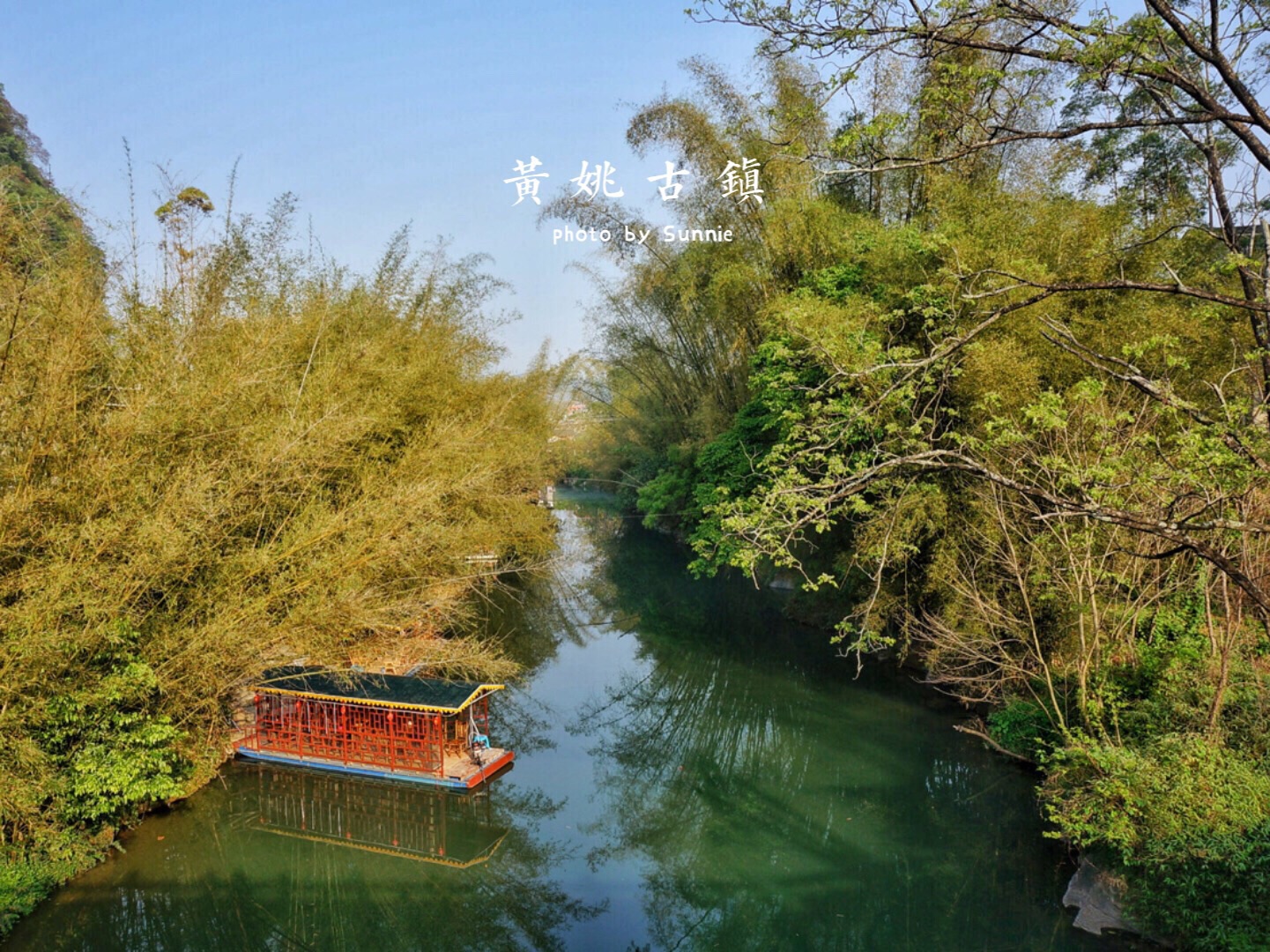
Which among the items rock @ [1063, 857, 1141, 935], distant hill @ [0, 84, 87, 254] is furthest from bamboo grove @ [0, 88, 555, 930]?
rock @ [1063, 857, 1141, 935]

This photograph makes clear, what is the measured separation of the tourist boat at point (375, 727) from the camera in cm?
730

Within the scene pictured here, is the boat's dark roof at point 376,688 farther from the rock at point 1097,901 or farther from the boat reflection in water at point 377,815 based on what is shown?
the rock at point 1097,901

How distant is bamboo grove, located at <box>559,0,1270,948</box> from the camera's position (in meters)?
3.05

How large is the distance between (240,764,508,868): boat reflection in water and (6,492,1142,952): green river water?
0.8 inches

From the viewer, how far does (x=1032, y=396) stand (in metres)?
7.91

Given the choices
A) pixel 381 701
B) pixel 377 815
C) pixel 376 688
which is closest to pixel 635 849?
pixel 377 815

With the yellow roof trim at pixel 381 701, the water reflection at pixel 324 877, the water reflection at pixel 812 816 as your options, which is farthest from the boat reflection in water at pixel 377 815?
the water reflection at pixel 812 816

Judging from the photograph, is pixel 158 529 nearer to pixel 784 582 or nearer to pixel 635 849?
pixel 635 849

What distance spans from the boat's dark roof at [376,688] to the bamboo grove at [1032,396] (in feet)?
9.81

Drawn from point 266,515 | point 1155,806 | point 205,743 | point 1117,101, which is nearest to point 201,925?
point 205,743

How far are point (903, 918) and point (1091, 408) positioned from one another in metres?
4.16

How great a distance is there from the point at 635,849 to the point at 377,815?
223cm

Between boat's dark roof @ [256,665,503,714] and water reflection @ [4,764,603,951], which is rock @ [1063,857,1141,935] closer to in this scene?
water reflection @ [4,764,603,951]

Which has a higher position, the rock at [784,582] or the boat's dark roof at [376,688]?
the rock at [784,582]
